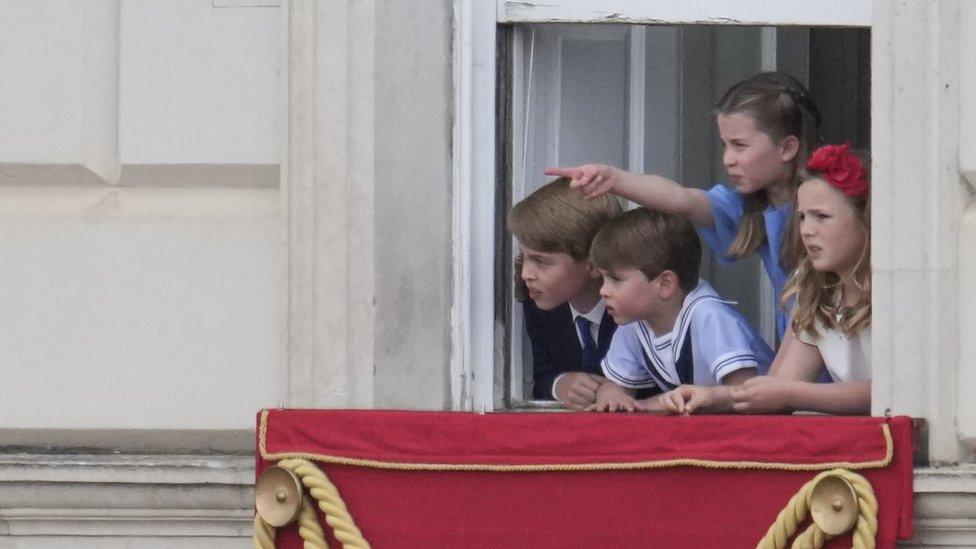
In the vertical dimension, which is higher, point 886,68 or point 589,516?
point 886,68

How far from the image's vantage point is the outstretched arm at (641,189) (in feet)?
15.9

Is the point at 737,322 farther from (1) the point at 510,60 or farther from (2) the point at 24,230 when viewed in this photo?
(2) the point at 24,230

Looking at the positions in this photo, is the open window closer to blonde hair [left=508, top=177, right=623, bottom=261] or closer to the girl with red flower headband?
blonde hair [left=508, top=177, right=623, bottom=261]

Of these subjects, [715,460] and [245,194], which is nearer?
[715,460]

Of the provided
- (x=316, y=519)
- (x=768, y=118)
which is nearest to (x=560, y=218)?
(x=768, y=118)

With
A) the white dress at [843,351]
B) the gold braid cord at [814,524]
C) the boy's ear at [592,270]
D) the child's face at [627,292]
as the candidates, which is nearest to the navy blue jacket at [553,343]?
the boy's ear at [592,270]

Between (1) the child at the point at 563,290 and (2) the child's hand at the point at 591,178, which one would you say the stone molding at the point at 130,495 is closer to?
(1) the child at the point at 563,290

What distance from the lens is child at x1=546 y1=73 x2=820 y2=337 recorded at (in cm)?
500

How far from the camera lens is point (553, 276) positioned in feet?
16.6

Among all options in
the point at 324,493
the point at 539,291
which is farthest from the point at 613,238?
the point at 324,493

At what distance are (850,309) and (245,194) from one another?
131cm

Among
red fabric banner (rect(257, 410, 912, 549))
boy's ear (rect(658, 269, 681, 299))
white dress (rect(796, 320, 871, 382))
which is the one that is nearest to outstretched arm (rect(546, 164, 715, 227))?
boy's ear (rect(658, 269, 681, 299))

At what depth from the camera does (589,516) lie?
4.63 meters

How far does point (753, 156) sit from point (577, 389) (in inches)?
25.1
